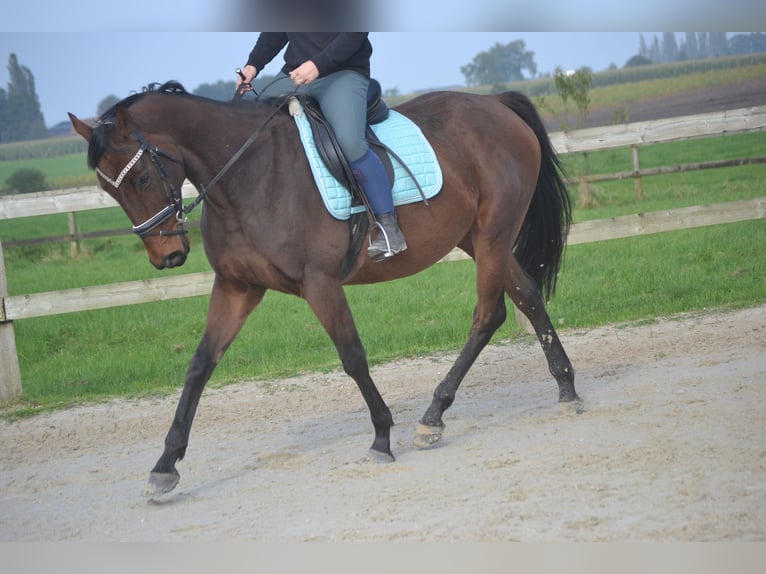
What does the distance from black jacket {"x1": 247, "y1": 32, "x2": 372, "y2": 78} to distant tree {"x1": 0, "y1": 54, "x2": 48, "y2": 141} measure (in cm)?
2970

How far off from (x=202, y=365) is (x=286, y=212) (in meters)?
0.99

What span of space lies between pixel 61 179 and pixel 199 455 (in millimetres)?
35632

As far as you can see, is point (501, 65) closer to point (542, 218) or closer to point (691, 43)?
point (542, 218)

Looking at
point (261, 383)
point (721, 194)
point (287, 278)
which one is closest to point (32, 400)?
point (261, 383)

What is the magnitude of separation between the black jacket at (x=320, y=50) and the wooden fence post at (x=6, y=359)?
3497 millimetres

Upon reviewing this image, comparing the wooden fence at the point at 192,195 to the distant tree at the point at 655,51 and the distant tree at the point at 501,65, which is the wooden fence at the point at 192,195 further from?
the distant tree at the point at 501,65

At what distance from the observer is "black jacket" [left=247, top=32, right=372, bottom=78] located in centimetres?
472

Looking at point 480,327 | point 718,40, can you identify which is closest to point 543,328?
point 480,327

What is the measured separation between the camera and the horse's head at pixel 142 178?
436cm

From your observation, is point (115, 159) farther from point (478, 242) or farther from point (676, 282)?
point (676, 282)

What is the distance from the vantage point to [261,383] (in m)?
7.48

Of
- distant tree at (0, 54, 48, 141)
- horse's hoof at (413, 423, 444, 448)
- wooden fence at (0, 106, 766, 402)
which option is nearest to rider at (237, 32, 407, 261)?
horse's hoof at (413, 423, 444, 448)

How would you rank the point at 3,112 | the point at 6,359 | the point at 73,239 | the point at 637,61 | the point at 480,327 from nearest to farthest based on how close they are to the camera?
the point at 480,327 < the point at 6,359 < the point at 73,239 < the point at 3,112 < the point at 637,61

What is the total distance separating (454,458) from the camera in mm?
4895
